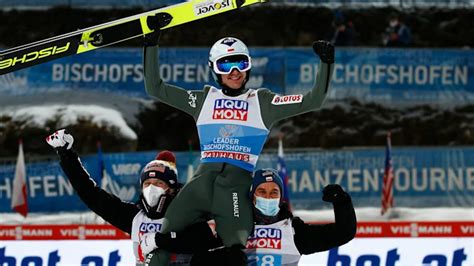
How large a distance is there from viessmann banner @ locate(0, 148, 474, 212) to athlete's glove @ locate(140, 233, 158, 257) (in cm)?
890

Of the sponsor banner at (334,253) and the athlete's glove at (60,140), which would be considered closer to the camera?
the athlete's glove at (60,140)

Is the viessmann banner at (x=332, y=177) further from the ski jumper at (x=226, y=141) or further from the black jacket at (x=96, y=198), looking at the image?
the ski jumper at (x=226, y=141)

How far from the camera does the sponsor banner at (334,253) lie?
879 cm

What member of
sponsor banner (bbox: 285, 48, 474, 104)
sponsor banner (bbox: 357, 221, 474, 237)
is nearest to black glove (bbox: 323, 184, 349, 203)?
sponsor banner (bbox: 357, 221, 474, 237)

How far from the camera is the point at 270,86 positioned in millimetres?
16219

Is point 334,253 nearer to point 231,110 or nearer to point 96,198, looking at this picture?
point 96,198

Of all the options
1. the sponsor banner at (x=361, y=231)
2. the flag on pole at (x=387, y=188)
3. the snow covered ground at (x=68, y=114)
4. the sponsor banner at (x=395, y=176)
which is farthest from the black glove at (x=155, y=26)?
the snow covered ground at (x=68, y=114)

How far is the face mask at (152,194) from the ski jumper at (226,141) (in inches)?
11.5

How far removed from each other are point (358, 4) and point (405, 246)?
9522mm

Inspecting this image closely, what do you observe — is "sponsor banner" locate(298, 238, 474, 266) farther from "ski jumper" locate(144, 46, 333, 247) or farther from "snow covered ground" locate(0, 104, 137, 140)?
"snow covered ground" locate(0, 104, 137, 140)

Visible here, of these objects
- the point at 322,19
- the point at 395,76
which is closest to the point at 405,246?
the point at 395,76

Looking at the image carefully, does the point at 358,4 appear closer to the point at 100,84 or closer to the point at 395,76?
the point at 395,76

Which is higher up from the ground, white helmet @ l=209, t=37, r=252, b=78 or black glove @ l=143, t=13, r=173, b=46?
black glove @ l=143, t=13, r=173, b=46

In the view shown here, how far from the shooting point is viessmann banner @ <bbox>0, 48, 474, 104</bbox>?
16.3 m
